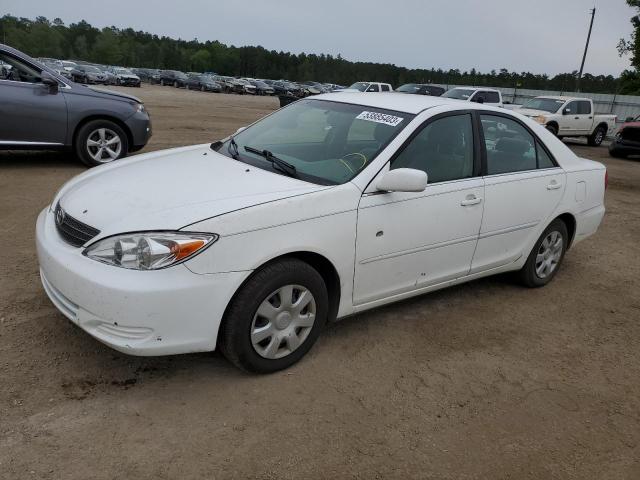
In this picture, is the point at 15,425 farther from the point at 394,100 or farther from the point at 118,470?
the point at 394,100

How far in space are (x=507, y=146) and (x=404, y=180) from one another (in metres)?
1.56

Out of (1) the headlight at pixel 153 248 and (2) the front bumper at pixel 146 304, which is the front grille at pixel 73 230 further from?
(1) the headlight at pixel 153 248

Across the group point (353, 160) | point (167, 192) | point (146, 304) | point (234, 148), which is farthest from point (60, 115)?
point (146, 304)

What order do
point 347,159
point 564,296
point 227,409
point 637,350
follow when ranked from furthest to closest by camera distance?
1. point 564,296
2. point 637,350
3. point 347,159
4. point 227,409

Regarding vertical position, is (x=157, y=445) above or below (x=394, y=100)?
below

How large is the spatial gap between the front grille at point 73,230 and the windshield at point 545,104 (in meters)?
18.6

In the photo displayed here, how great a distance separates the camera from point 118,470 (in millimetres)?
2457

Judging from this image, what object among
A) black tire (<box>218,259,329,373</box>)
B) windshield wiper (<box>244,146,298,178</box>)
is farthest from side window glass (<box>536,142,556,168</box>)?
black tire (<box>218,259,329,373</box>)

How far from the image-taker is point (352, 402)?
3.11m

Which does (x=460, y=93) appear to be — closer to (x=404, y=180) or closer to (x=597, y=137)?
(x=597, y=137)

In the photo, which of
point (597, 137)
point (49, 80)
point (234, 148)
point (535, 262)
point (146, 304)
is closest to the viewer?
point (146, 304)

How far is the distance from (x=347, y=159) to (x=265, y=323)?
1231 mm

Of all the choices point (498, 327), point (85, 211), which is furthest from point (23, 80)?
point (498, 327)

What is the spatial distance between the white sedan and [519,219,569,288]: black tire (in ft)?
0.07
